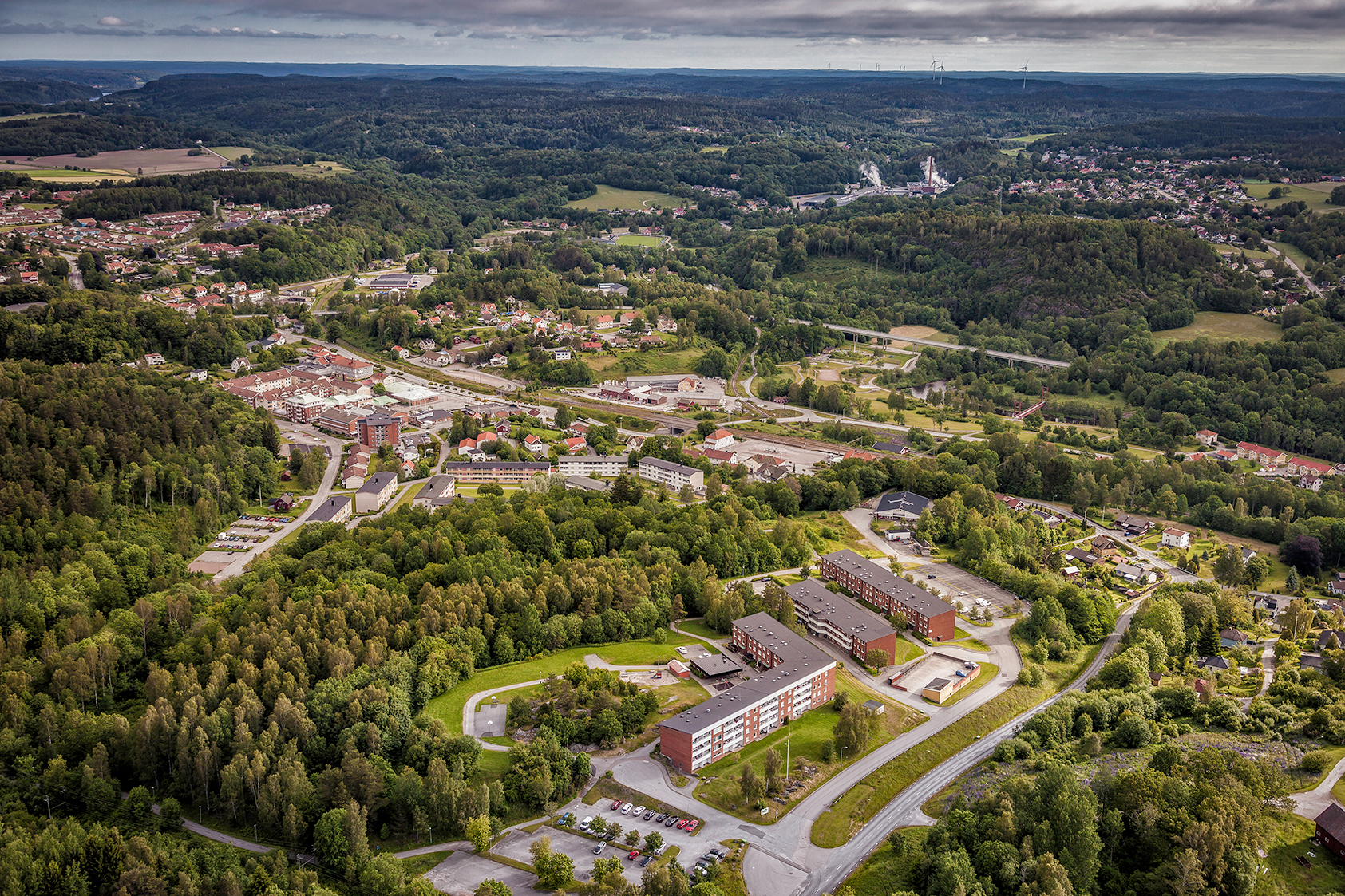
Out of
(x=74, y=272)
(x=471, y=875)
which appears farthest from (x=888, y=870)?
(x=74, y=272)

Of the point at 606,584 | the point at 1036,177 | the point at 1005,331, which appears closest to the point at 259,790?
the point at 606,584

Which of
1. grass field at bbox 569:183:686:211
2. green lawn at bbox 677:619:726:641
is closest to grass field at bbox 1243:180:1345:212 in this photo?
grass field at bbox 569:183:686:211

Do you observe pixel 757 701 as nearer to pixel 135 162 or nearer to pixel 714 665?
pixel 714 665

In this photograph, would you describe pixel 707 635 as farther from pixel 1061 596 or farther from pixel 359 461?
pixel 359 461

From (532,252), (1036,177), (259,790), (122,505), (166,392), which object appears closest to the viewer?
(259,790)

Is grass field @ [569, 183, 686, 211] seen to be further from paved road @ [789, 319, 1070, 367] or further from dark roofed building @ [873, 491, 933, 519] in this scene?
dark roofed building @ [873, 491, 933, 519]

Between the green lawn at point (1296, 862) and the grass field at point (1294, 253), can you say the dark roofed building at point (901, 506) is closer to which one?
the green lawn at point (1296, 862)

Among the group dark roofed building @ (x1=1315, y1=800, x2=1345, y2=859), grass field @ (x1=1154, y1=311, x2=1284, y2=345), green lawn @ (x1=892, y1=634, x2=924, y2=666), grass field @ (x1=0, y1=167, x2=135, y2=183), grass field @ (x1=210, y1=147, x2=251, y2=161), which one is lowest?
green lawn @ (x1=892, y1=634, x2=924, y2=666)
